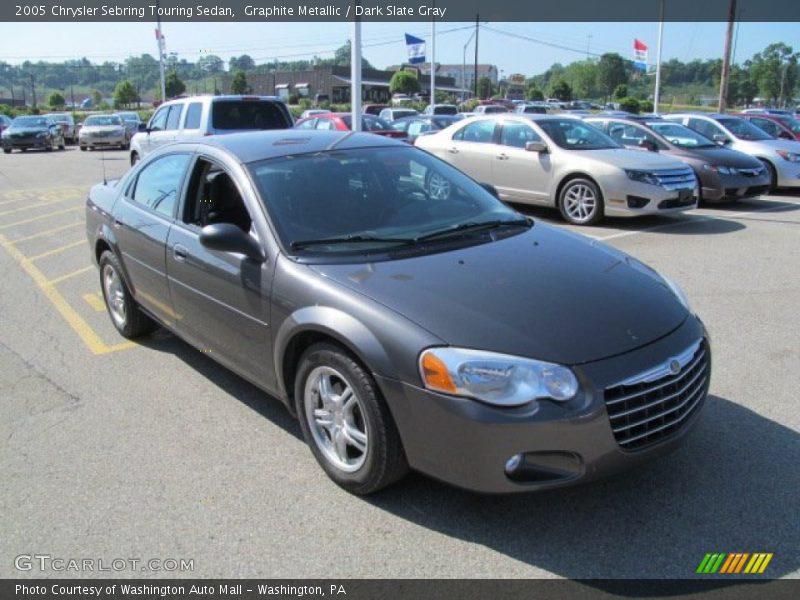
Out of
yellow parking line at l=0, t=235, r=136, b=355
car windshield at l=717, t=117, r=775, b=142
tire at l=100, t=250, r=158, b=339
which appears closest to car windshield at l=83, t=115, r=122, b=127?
yellow parking line at l=0, t=235, r=136, b=355

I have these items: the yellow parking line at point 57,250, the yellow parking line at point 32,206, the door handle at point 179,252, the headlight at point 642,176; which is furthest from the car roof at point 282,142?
the yellow parking line at point 32,206

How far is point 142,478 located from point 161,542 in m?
0.59

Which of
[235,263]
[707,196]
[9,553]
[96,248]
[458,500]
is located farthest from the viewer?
[707,196]

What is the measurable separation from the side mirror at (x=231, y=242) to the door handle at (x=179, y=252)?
65cm

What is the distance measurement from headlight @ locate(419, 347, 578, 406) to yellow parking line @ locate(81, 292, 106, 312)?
4.68 metres

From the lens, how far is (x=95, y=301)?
6.66 metres

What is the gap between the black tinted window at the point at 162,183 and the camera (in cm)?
453

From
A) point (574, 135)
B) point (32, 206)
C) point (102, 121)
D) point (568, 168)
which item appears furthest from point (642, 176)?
point (102, 121)

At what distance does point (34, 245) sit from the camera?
946 centimetres

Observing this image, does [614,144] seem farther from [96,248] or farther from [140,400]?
[140,400]

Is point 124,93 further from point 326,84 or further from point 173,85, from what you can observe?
point 326,84

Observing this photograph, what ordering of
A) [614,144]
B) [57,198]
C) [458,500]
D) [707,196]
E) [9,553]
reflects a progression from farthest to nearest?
[57,198] → [707,196] → [614,144] → [458,500] → [9,553]

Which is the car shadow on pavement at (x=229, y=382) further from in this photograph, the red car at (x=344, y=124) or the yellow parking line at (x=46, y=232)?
the red car at (x=344, y=124)

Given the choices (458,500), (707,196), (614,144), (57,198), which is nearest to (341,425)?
(458,500)
